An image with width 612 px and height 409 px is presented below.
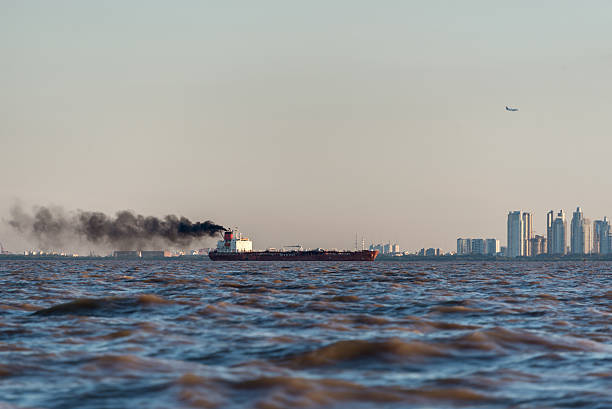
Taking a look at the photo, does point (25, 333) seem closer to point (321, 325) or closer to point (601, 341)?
point (321, 325)

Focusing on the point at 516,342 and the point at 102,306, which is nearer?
the point at 516,342

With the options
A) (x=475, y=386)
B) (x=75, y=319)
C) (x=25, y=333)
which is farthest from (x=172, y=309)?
(x=475, y=386)

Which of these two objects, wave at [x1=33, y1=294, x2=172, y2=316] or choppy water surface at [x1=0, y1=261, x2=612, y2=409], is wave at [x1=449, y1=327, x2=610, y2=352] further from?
wave at [x1=33, y1=294, x2=172, y2=316]

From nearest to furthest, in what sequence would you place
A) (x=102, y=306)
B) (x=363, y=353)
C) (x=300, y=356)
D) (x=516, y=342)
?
(x=300, y=356), (x=363, y=353), (x=516, y=342), (x=102, y=306)

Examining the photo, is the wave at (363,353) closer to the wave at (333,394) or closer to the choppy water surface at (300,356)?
the choppy water surface at (300,356)

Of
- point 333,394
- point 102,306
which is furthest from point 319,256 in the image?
point 333,394

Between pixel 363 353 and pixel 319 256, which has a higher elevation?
pixel 319 256

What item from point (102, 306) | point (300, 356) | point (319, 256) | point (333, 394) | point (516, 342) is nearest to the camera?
point (333, 394)

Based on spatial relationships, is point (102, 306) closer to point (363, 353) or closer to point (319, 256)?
point (363, 353)

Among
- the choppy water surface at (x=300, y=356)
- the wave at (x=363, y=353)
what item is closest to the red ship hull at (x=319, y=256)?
the choppy water surface at (x=300, y=356)
